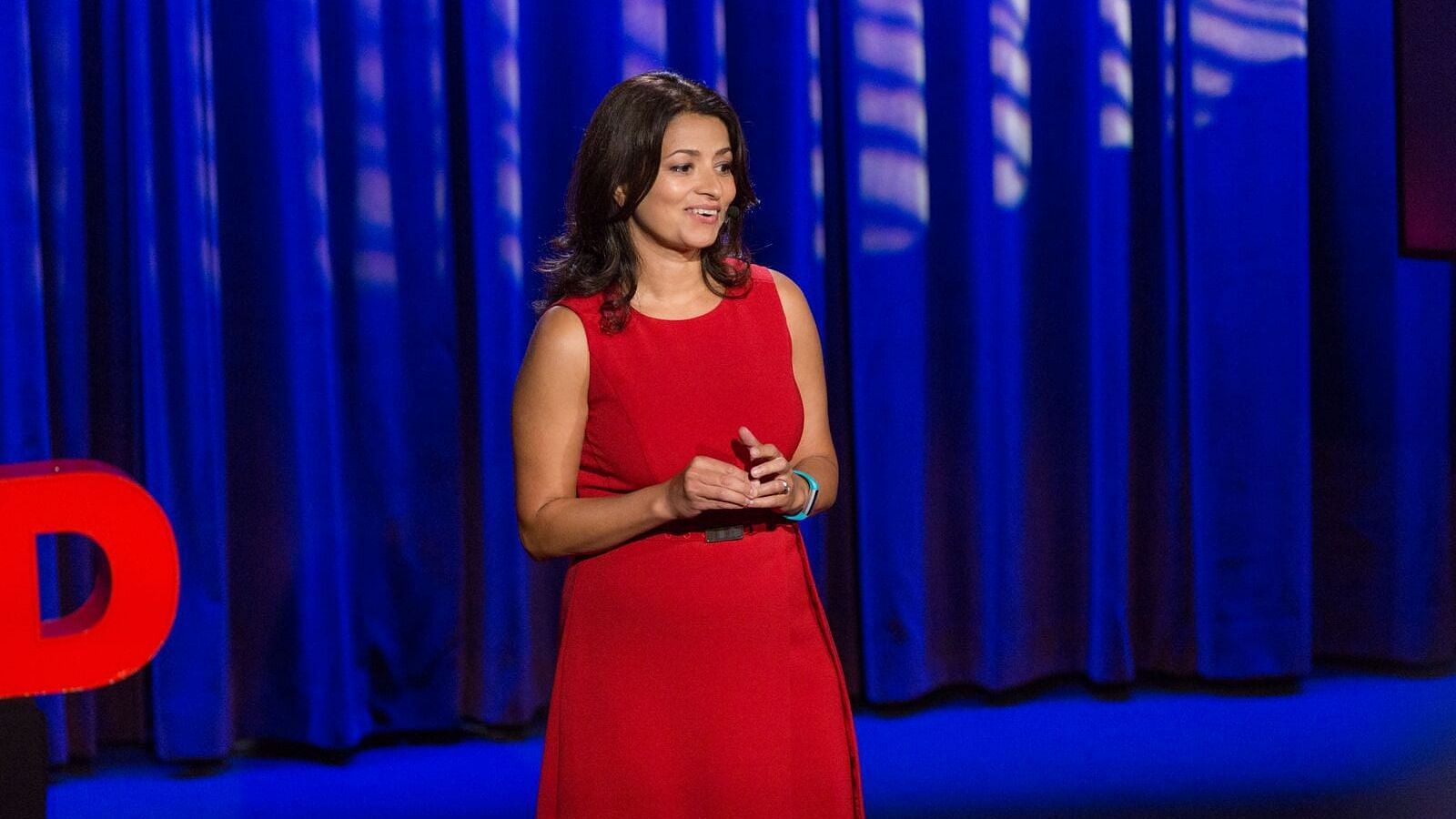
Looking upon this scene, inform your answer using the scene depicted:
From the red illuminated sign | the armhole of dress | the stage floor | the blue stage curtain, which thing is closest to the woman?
the armhole of dress

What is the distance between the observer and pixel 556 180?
3541mm

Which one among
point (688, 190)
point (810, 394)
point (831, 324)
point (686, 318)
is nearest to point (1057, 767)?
point (831, 324)

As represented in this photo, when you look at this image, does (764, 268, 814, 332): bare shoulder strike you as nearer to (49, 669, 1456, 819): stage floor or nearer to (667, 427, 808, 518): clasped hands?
(667, 427, 808, 518): clasped hands

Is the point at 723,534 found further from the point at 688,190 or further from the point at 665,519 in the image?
the point at 688,190

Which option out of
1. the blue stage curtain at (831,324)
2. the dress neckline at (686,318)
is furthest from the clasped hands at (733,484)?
the blue stage curtain at (831,324)

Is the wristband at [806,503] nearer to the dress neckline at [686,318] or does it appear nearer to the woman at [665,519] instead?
the woman at [665,519]

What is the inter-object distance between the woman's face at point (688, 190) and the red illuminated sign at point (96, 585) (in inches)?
29.3

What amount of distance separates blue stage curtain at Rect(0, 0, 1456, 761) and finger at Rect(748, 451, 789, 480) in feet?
6.24

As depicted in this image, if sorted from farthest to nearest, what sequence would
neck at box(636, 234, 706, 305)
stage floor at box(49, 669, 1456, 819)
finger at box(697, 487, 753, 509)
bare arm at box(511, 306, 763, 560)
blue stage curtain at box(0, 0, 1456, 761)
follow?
blue stage curtain at box(0, 0, 1456, 761)
stage floor at box(49, 669, 1456, 819)
neck at box(636, 234, 706, 305)
bare arm at box(511, 306, 763, 560)
finger at box(697, 487, 753, 509)

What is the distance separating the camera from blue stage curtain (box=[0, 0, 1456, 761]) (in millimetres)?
3285

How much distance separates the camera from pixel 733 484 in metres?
1.58

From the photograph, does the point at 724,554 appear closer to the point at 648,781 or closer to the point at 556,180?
the point at 648,781

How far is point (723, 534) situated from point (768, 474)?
17 cm

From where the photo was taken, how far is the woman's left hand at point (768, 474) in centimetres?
161
